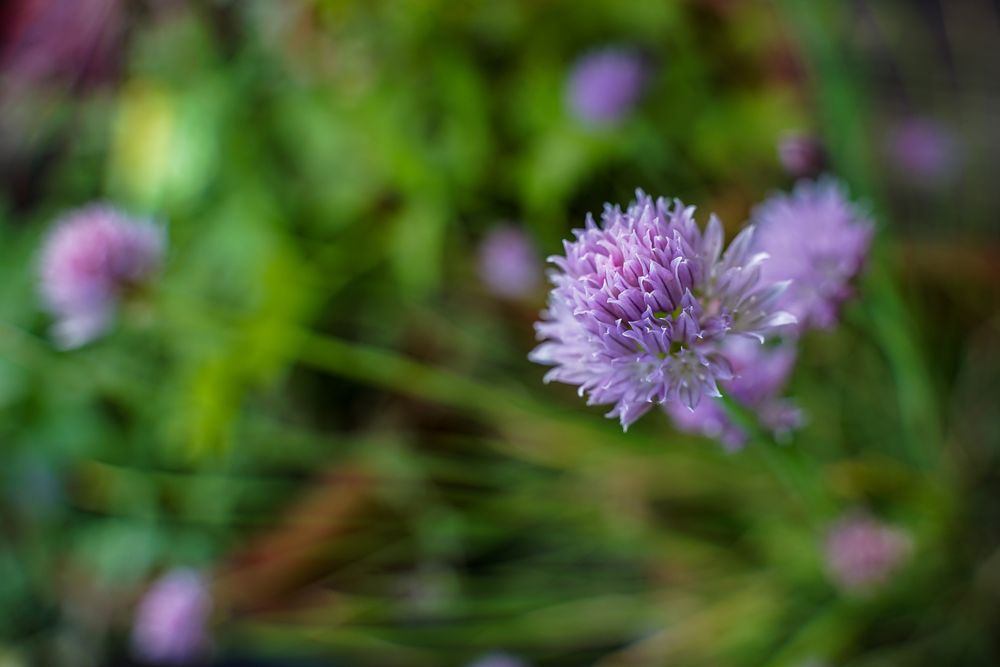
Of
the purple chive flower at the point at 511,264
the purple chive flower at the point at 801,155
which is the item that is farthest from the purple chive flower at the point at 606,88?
the purple chive flower at the point at 801,155

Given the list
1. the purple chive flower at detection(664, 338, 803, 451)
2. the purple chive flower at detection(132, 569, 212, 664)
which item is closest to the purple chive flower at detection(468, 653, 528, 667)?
the purple chive flower at detection(132, 569, 212, 664)

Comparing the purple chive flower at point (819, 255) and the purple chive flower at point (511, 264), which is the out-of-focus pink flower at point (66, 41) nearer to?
the purple chive flower at point (511, 264)

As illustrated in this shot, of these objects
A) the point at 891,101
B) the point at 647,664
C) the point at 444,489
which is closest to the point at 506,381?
the point at 444,489

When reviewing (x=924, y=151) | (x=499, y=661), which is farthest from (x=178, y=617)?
(x=924, y=151)

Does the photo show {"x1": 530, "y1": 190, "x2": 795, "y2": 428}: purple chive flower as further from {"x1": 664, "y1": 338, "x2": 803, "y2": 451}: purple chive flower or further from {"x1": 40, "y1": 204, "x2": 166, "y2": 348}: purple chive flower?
{"x1": 40, "y1": 204, "x2": 166, "y2": 348}: purple chive flower

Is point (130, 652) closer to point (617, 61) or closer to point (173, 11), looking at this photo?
point (173, 11)
